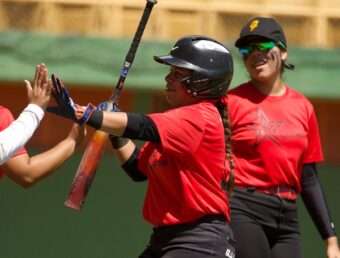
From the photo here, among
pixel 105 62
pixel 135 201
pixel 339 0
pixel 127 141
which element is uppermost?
pixel 339 0

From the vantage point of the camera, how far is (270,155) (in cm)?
454

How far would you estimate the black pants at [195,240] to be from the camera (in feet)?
12.4

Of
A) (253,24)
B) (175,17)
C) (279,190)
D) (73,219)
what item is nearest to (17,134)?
(279,190)

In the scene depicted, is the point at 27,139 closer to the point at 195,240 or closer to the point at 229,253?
the point at 195,240

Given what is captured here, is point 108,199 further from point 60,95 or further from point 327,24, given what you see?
point 60,95

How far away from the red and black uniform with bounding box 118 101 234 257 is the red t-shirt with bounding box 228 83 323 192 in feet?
2.15

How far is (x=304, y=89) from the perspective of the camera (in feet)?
20.1

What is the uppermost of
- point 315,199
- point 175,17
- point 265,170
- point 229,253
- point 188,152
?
point 175,17

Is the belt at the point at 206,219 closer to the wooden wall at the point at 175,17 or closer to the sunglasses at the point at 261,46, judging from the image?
the sunglasses at the point at 261,46

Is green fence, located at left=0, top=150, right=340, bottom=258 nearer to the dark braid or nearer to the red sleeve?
the red sleeve

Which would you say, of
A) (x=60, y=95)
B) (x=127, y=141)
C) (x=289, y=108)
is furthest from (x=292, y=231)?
(x=60, y=95)

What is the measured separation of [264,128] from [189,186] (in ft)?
2.99

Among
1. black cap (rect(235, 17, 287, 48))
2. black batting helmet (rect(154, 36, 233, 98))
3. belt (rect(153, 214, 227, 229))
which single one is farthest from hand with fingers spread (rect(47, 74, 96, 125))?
black cap (rect(235, 17, 287, 48))

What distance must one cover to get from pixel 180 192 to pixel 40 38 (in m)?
2.42
